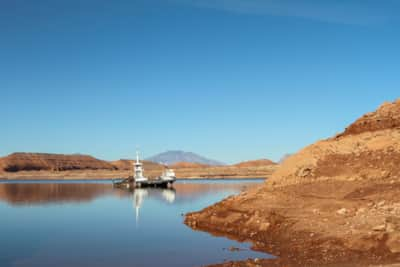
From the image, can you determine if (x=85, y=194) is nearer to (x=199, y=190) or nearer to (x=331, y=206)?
(x=199, y=190)

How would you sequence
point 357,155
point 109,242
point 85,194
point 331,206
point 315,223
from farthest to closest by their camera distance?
1. point 85,194
2. point 357,155
3. point 109,242
4. point 331,206
5. point 315,223

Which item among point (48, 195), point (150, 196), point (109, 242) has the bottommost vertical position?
point (109, 242)

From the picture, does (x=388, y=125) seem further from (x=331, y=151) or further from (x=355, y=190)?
(x=355, y=190)

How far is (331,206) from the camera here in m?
24.0

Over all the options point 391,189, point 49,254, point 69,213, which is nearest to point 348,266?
point 391,189

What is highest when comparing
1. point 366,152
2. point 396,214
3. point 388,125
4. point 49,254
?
point 388,125

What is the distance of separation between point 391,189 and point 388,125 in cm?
879

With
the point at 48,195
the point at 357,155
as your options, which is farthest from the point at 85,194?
the point at 357,155

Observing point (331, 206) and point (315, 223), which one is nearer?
Result: point (315, 223)

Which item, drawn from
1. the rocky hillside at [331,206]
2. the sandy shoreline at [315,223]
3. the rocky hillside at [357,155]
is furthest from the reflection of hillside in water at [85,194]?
the sandy shoreline at [315,223]

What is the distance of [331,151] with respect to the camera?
32094mm

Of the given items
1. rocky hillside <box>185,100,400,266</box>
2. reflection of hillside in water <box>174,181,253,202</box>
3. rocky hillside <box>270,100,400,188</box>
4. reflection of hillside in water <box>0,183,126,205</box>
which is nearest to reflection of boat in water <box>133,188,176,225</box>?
reflection of hillside in water <box>174,181,253,202</box>

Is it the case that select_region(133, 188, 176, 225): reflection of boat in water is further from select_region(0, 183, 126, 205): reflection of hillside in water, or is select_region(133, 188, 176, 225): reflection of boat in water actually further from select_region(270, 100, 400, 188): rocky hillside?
select_region(270, 100, 400, 188): rocky hillside

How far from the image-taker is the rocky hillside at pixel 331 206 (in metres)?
17.7
